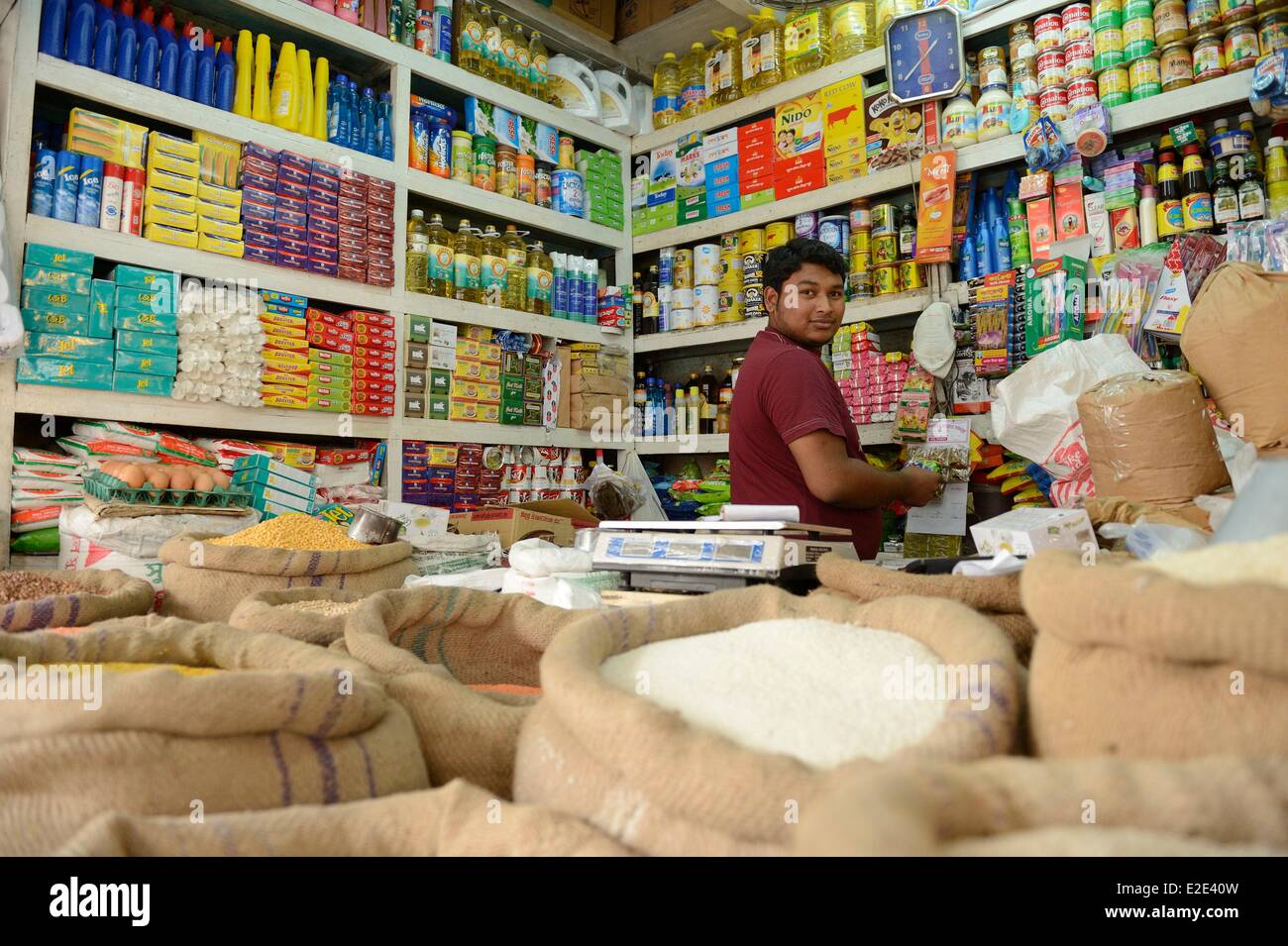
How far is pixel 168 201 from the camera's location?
285 centimetres

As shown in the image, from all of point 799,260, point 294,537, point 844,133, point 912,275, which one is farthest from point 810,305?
point 294,537

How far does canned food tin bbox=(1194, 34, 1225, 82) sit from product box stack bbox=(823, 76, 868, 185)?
1188 mm

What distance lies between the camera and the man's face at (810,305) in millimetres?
2606

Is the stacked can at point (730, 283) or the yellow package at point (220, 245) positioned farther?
Answer: the stacked can at point (730, 283)

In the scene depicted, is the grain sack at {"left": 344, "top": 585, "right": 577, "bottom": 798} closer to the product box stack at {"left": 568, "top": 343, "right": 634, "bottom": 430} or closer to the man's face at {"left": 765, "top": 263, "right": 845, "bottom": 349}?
the man's face at {"left": 765, "top": 263, "right": 845, "bottom": 349}

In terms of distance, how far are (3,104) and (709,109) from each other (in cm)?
291

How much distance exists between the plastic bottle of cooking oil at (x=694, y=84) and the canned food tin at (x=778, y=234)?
84cm

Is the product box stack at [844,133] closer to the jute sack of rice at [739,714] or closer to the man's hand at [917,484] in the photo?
the man's hand at [917,484]

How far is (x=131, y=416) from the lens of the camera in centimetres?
272

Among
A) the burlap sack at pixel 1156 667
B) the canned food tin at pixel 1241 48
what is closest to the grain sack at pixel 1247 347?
the burlap sack at pixel 1156 667

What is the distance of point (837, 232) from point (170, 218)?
2.59 metres

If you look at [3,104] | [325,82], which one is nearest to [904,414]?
[325,82]

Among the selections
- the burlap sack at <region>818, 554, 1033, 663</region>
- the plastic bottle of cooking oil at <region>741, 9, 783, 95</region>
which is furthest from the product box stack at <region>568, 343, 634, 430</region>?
the burlap sack at <region>818, 554, 1033, 663</region>
